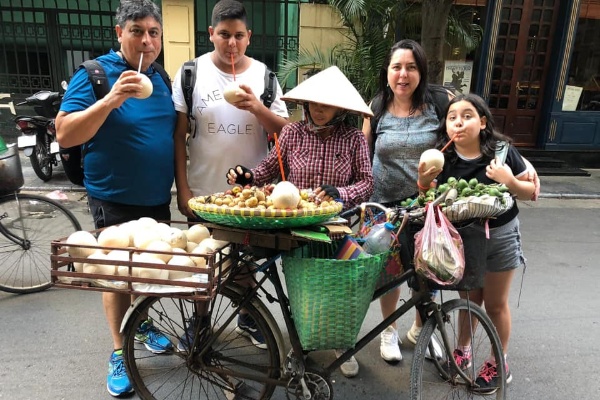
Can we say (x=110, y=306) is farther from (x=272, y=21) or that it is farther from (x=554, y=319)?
(x=272, y=21)

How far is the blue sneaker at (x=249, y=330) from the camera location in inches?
101

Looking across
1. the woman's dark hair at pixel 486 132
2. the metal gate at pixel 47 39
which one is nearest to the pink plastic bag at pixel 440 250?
the woman's dark hair at pixel 486 132

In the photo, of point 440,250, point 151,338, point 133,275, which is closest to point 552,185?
point 440,250

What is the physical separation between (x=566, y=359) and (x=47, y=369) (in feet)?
10.4

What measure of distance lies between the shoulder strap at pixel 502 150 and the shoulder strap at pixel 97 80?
1.89 meters

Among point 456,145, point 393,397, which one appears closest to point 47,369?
point 393,397

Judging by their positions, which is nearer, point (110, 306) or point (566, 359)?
point (110, 306)

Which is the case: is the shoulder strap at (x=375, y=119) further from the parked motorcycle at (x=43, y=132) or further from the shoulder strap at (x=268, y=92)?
the parked motorcycle at (x=43, y=132)

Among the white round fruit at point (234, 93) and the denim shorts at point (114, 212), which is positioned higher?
the white round fruit at point (234, 93)

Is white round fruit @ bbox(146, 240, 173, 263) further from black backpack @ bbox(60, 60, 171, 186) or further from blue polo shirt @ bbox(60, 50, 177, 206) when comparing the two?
black backpack @ bbox(60, 60, 171, 186)

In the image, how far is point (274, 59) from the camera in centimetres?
819

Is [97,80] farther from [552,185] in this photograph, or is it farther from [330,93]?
[552,185]

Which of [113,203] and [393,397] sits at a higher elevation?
[113,203]

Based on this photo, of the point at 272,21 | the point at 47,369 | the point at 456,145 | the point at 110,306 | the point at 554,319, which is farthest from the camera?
the point at 272,21
